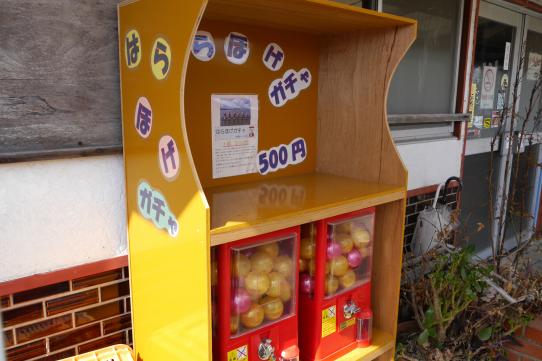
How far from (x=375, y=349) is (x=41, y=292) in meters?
1.31

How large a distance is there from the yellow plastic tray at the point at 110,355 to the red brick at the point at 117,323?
0.10 metres

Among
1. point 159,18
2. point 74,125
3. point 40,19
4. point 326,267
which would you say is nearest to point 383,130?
point 326,267

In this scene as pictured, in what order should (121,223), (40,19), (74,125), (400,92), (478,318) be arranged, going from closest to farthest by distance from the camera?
(40,19), (74,125), (121,223), (478,318), (400,92)

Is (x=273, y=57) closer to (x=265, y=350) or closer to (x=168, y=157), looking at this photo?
(x=168, y=157)

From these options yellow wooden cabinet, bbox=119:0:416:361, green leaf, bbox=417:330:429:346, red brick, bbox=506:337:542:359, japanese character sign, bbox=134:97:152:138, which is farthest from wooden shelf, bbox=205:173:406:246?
red brick, bbox=506:337:542:359

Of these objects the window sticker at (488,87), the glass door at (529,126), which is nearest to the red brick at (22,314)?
the window sticker at (488,87)

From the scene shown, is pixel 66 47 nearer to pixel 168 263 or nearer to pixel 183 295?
pixel 168 263

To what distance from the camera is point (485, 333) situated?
2.35 meters

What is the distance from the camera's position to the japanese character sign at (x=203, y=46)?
1618 millimetres

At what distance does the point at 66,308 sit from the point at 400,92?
229 centimetres

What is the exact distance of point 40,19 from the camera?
137cm

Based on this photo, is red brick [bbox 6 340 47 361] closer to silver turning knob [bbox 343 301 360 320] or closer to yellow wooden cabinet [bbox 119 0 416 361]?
yellow wooden cabinet [bbox 119 0 416 361]

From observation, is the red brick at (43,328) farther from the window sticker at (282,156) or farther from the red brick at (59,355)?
the window sticker at (282,156)

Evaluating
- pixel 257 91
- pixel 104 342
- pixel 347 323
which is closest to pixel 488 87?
pixel 257 91
